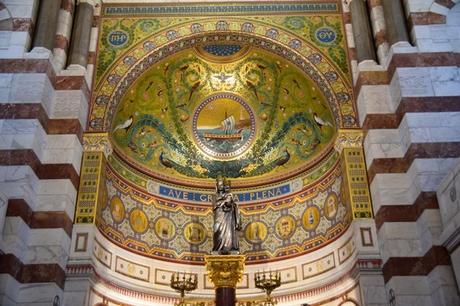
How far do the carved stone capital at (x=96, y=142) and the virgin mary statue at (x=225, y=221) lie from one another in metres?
2.53

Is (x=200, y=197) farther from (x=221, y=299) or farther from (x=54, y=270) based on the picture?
(x=54, y=270)

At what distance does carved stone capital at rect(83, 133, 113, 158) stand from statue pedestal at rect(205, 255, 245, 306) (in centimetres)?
289

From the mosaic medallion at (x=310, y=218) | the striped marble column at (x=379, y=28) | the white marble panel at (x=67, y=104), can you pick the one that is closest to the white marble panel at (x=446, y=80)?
the striped marble column at (x=379, y=28)

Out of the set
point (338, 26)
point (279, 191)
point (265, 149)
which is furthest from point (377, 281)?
point (338, 26)

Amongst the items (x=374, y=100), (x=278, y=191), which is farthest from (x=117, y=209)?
(x=374, y=100)

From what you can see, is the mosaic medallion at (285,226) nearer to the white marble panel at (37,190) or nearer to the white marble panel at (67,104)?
the white marble panel at (37,190)

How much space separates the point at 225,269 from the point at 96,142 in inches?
136

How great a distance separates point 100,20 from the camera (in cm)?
1251

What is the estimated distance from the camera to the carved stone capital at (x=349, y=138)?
1094 centimetres

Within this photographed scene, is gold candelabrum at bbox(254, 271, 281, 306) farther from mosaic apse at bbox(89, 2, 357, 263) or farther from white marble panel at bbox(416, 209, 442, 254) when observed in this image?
white marble panel at bbox(416, 209, 442, 254)

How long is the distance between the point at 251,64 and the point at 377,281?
19.4 ft

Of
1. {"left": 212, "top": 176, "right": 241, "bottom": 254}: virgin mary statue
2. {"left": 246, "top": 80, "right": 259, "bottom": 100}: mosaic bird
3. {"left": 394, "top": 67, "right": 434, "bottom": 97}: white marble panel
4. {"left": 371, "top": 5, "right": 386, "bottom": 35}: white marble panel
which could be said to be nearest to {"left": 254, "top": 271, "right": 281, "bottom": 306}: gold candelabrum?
{"left": 212, "top": 176, "right": 241, "bottom": 254}: virgin mary statue

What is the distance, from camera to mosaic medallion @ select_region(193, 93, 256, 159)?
13.6 meters

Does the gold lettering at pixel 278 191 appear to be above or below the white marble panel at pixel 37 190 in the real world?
above
